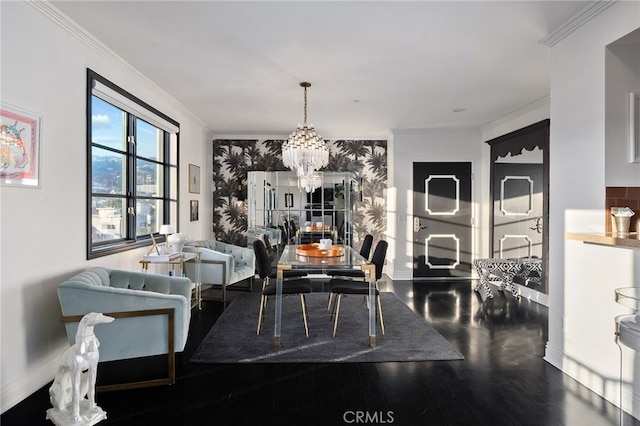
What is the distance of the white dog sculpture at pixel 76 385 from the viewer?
1.81 m

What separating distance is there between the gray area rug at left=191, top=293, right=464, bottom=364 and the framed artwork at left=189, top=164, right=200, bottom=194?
199 centimetres

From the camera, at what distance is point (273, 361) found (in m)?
2.89

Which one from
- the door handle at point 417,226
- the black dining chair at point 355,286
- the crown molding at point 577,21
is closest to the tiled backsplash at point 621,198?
the crown molding at point 577,21

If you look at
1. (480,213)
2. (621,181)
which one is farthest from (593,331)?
(480,213)

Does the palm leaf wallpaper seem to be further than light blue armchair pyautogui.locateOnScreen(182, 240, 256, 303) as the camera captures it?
Yes

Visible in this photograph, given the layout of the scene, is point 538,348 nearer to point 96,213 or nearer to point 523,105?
point 523,105

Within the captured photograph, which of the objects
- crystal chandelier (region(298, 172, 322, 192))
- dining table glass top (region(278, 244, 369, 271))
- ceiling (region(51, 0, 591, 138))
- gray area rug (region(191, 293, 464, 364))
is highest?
ceiling (region(51, 0, 591, 138))

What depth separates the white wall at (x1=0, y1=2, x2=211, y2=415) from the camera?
220cm

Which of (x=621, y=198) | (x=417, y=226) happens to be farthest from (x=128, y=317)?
(x=417, y=226)

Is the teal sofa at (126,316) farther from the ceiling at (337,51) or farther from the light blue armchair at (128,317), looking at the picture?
the ceiling at (337,51)

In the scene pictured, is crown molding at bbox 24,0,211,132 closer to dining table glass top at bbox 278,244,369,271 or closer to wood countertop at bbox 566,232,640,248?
dining table glass top at bbox 278,244,369,271

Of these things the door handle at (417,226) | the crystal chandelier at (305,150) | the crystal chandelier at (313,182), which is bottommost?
the door handle at (417,226)

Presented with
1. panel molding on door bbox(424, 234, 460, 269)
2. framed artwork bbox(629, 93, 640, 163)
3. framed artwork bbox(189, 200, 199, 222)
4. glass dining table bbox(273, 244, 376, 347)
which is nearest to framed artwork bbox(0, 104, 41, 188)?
glass dining table bbox(273, 244, 376, 347)

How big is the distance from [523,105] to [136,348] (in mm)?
5065
